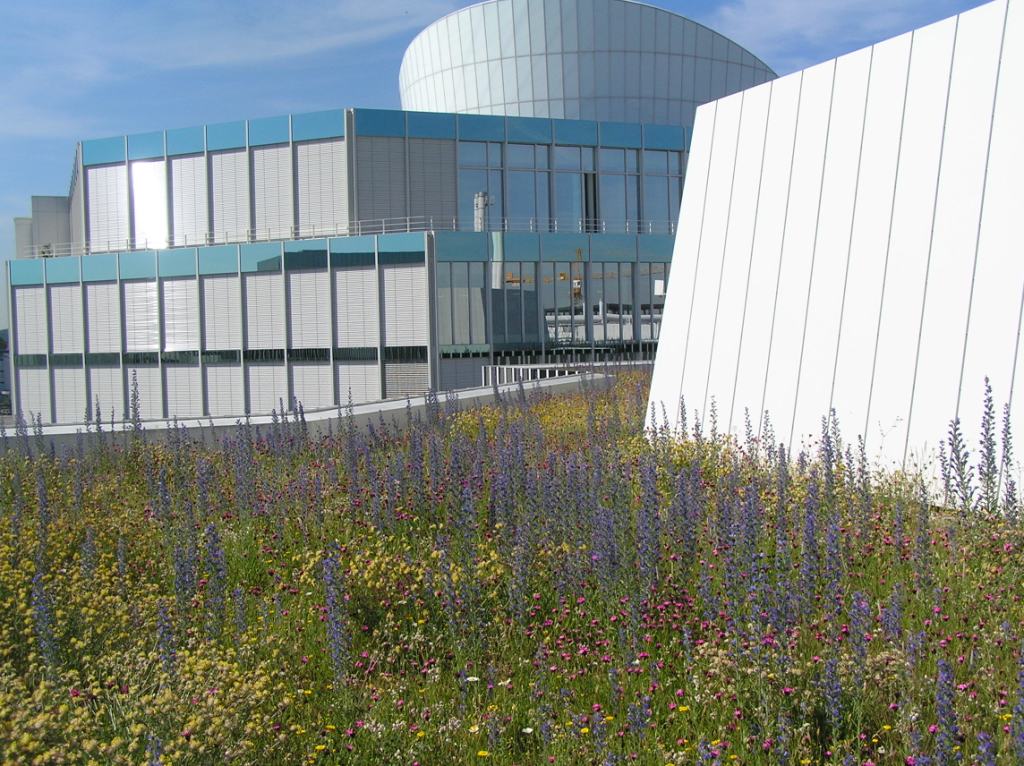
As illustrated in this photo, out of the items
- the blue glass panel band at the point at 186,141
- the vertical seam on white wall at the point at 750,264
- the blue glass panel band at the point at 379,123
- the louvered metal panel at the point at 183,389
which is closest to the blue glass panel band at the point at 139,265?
the louvered metal panel at the point at 183,389

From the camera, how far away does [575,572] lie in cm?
561

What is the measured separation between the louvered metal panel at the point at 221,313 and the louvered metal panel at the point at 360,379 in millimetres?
3921

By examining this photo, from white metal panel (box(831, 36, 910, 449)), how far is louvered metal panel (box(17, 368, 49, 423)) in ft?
103

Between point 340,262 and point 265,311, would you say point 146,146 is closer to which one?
point 265,311

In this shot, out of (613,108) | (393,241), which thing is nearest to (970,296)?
Answer: (393,241)

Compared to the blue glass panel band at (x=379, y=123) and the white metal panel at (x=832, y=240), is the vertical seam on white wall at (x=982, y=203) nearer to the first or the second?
the white metal panel at (x=832, y=240)

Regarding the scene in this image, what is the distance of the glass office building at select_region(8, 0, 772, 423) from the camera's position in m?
30.1

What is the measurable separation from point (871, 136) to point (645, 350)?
25.1m

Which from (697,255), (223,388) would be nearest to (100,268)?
(223,388)

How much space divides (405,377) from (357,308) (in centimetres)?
270

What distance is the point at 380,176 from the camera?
32.7 meters

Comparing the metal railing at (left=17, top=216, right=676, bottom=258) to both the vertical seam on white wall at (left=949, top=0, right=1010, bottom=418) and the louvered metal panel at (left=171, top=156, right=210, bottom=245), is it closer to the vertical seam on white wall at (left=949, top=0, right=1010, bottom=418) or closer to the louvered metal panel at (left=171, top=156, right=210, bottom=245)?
the louvered metal panel at (left=171, top=156, right=210, bottom=245)

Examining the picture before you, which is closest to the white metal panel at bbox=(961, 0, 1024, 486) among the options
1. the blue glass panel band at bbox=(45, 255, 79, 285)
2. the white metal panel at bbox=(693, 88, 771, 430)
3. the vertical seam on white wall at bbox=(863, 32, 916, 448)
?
the vertical seam on white wall at bbox=(863, 32, 916, 448)

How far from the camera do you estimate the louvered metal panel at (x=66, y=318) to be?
3297cm
